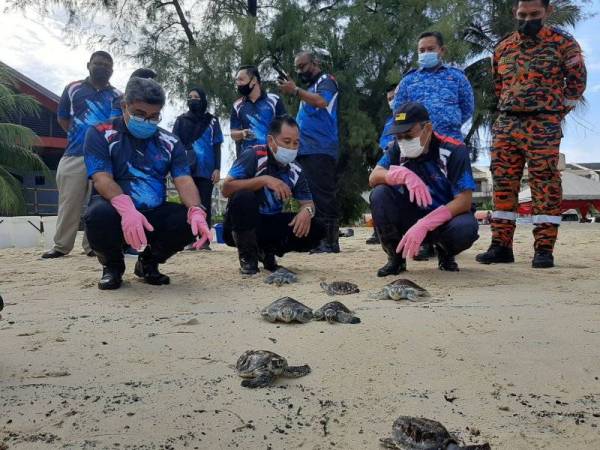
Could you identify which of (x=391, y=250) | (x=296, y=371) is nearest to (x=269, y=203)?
(x=391, y=250)

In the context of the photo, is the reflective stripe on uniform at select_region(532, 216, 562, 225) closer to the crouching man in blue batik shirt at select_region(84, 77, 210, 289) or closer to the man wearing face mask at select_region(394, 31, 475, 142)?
the man wearing face mask at select_region(394, 31, 475, 142)

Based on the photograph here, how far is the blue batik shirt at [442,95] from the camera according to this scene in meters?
3.83

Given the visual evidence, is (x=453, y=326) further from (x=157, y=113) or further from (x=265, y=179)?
(x=157, y=113)

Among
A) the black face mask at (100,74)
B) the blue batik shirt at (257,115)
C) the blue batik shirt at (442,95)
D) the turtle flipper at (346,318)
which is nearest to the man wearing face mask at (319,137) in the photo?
the blue batik shirt at (257,115)

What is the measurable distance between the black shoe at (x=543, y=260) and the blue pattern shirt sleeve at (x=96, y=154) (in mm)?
2734

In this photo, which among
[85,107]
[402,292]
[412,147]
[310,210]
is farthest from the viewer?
[85,107]

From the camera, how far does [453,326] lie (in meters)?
2.03

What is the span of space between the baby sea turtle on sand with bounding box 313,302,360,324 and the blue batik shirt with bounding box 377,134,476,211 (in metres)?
1.40

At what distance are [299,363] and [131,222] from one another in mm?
1577

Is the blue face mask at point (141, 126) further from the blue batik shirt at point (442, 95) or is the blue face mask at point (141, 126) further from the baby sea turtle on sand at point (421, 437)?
the baby sea turtle on sand at point (421, 437)

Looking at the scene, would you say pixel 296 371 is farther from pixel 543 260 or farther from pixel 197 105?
pixel 197 105

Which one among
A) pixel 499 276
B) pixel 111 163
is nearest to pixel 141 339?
pixel 111 163

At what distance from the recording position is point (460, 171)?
323 cm

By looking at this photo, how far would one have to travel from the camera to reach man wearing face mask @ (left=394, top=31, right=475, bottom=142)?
3.83 metres
